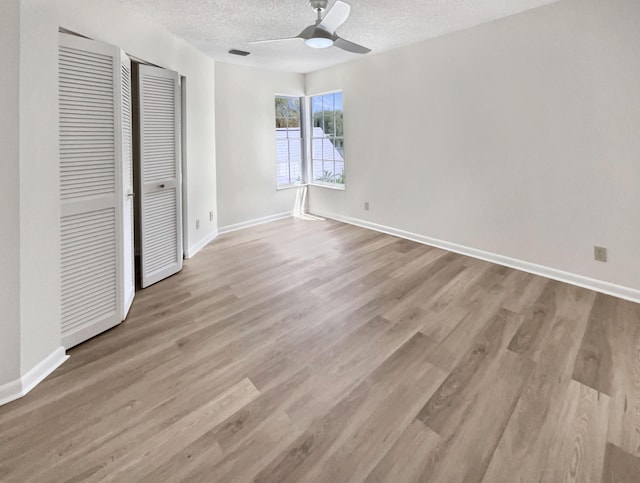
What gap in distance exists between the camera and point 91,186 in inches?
87.4

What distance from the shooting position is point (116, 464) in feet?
4.51

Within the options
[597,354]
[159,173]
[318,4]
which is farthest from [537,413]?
[159,173]

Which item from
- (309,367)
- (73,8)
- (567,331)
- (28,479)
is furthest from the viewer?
(567,331)

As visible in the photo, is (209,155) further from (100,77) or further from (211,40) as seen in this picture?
(100,77)

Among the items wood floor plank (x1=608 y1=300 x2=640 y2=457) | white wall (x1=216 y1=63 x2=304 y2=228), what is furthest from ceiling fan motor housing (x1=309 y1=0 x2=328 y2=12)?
wood floor plank (x1=608 y1=300 x2=640 y2=457)

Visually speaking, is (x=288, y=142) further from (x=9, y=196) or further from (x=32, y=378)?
(x=32, y=378)

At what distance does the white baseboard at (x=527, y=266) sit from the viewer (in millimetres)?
2885

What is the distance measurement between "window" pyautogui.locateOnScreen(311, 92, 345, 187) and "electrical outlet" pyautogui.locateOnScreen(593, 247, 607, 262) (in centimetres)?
349

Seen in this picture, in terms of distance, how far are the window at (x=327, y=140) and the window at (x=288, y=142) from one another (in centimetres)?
27

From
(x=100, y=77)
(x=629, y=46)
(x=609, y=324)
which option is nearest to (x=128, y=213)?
(x=100, y=77)

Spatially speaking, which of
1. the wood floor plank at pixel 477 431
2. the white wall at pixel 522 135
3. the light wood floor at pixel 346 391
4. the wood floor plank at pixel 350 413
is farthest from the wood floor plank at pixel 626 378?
the wood floor plank at pixel 350 413

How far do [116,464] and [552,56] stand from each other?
13.9 ft

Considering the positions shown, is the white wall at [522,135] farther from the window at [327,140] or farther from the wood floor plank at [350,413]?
the wood floor plank at [350,413]

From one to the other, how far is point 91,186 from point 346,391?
81.9 inches
